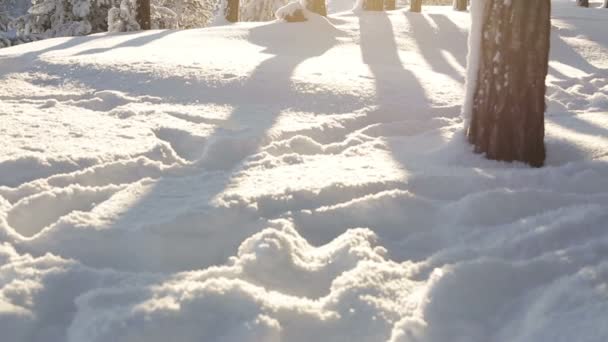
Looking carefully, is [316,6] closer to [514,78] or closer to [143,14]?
[143,14]

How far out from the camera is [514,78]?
3.99m

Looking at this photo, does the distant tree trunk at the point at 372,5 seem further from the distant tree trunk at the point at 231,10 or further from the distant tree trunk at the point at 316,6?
the distant tree trunk at the point at 231,10

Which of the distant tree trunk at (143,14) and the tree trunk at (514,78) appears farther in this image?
the distant tree trunk at (143,14)

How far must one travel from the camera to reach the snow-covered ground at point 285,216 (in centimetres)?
230

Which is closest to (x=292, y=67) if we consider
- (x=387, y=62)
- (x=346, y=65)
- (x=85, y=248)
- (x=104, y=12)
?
(x=346, y=65)

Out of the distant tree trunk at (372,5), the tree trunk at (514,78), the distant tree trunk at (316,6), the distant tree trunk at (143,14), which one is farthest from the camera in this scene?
the distant tree trunk at (372,5)

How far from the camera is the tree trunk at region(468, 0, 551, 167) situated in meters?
3.90

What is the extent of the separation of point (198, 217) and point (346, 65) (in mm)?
4860

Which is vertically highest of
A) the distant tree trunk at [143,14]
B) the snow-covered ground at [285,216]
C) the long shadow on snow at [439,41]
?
the distant tree trunk at [143,14]

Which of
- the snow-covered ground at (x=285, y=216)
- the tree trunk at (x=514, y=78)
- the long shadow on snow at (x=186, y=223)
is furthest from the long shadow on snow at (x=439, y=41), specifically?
the long shadow on snow at (x=186, y=223)

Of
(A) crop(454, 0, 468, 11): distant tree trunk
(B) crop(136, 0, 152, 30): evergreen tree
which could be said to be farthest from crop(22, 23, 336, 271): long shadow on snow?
(A) crop(454, 0, 468, 11): distant tree trunk

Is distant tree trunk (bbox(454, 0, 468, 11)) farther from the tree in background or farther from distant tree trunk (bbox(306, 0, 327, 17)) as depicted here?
the tree in background

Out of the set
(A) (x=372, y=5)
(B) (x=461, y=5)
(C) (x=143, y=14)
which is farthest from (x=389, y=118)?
(B) (x=461, y=5)

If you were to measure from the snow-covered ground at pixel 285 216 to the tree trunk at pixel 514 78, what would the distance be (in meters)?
0.21
